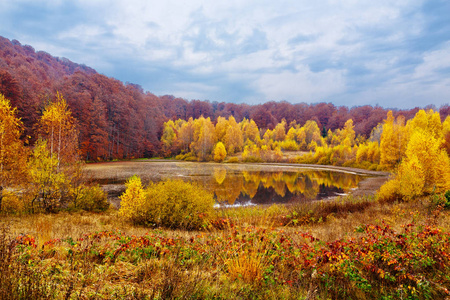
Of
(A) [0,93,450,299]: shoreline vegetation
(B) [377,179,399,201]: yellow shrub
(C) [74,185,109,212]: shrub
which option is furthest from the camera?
(B) [377,179,399,201]: yellow shrub

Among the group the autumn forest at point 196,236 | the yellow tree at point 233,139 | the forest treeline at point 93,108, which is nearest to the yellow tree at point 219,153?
the yellow tree at point 233,139

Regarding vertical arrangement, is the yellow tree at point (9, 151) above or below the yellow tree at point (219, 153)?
above

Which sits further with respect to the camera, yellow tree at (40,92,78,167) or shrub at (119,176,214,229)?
yellow tree at (40,92,78,167)

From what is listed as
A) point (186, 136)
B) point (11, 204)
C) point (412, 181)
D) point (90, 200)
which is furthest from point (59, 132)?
point (186, 136)

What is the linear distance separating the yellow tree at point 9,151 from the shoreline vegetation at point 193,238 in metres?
0.04

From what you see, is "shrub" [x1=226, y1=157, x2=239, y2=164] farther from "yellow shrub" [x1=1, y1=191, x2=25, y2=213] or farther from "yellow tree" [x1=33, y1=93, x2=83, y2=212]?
"yellow shrub" [x1=1, y1=191, x2=25, y2=213]

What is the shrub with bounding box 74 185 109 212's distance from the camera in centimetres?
1265

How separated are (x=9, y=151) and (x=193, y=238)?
936 centimetres

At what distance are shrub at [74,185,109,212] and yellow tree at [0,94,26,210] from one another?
10.2ft

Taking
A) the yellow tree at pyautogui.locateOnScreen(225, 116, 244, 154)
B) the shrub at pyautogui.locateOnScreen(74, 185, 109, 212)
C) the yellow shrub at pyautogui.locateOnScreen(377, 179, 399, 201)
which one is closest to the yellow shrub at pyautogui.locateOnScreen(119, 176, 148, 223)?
the shrub at pyautogui.locateOnScreen(74, 185, 109, 212)

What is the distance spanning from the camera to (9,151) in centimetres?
959

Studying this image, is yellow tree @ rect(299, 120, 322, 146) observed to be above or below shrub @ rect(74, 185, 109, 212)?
above

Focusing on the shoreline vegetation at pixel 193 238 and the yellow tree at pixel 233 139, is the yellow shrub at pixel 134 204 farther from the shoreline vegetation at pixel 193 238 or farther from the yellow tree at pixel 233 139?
the yellow tree at pixel 233 139

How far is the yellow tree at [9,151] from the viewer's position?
31.1 ft
